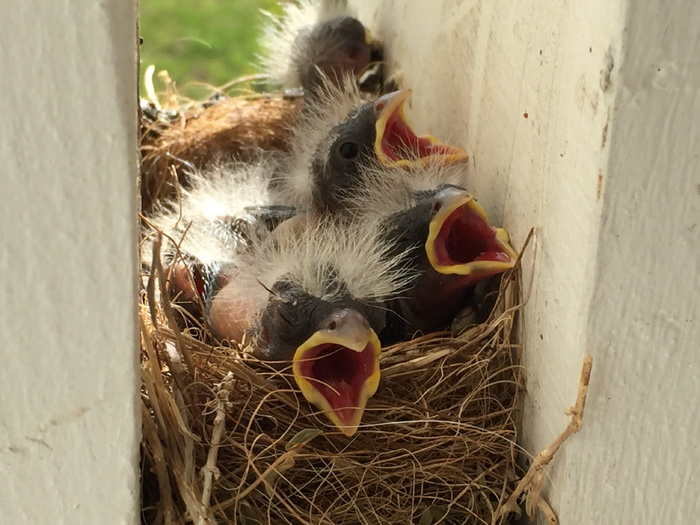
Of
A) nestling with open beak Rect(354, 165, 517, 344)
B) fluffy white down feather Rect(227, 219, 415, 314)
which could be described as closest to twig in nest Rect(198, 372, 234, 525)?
fluffy white down feather Rect(227, 219, 415, 314)

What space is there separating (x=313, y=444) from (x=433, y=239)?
0.24 meters

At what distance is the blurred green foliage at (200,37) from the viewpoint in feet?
8.44

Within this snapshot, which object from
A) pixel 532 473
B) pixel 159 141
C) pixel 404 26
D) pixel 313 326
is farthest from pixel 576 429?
pixel 159 141

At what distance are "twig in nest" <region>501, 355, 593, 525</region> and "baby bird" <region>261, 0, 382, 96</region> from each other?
0.79 meters

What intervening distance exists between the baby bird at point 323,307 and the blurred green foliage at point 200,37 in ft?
5.70

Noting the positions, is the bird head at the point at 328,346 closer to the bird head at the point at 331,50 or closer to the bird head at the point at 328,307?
the bird head at the point at 328,307

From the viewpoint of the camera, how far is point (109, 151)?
56 cm

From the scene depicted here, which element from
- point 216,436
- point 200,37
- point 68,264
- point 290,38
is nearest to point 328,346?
point 216,436

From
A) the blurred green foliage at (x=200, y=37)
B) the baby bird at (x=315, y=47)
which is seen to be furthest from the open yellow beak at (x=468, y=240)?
the blurred green foliage at (x=200, y=37)

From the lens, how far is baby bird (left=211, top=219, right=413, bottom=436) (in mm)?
713

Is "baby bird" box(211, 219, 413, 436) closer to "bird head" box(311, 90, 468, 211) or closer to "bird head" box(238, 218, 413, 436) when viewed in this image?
"bird head" box(238, 218, 413, 436)

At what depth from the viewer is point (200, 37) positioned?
8.68ft

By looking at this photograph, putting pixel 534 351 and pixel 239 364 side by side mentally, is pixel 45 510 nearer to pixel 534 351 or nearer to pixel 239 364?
pixel 239 364

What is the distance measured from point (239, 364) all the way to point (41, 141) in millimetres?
294
